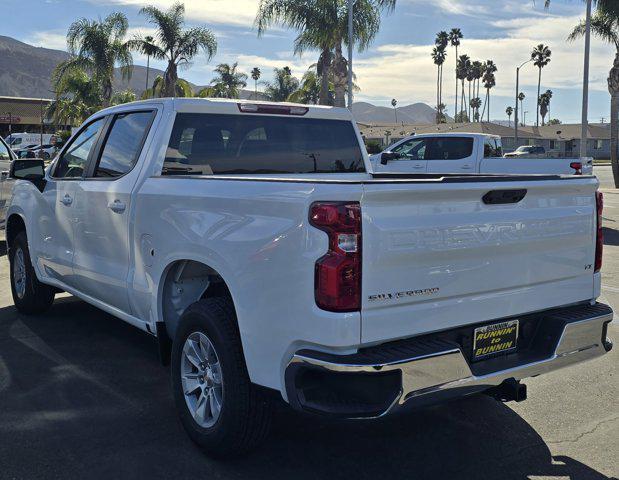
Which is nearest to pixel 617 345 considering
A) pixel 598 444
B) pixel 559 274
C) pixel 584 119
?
pixel 598 444

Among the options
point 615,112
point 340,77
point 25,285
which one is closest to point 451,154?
point 340,77

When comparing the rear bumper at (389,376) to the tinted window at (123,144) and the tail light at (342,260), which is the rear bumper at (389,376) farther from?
the tinted window at (123,144)

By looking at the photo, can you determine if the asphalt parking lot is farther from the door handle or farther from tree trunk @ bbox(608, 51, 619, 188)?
tree trunk @ bbox(608, 51, 619, 188)

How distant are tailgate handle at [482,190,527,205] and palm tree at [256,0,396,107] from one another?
23.1 meters

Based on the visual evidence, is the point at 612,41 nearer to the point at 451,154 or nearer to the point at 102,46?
the point at 451,154

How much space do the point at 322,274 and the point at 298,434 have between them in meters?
1.51

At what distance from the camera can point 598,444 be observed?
3.94 meters

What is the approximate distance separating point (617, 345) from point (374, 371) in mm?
3789

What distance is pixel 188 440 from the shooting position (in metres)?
3.97

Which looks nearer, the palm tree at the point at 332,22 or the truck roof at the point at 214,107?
the truck roof at the point at 214,107

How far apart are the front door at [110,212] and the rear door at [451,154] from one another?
11956 mm

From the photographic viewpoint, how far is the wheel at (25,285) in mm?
6535

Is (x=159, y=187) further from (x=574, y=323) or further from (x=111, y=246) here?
(x=574, y=323)

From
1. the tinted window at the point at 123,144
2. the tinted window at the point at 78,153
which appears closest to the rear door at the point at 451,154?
the tinted window at the point at 78,153
